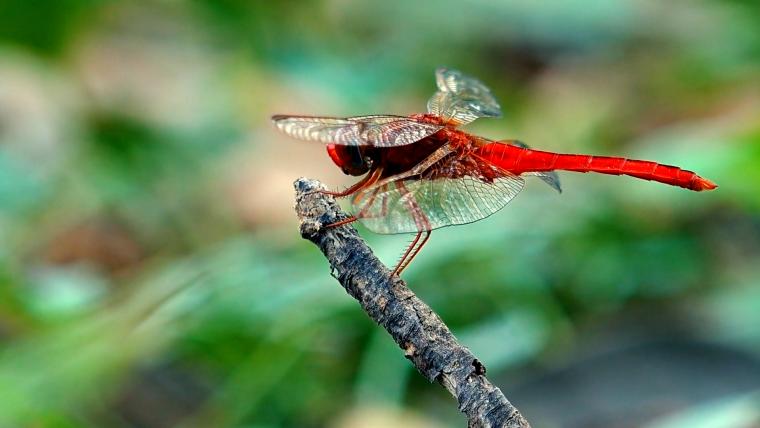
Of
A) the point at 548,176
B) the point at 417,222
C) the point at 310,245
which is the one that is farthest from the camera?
the point at 310,245

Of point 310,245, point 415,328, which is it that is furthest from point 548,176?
point 310,245

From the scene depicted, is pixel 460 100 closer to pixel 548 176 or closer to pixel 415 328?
pixel 548 176

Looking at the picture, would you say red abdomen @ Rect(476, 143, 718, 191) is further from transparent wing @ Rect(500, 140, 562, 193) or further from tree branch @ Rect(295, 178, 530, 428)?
tree branch @ Rect(295, 178, 530, 428)

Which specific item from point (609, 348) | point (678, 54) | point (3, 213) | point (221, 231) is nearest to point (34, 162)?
point (3, 213)

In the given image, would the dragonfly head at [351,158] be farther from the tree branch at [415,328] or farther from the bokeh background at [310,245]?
the bokeh background at [310,245]

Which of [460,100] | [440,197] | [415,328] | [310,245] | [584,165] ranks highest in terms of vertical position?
[310,245]

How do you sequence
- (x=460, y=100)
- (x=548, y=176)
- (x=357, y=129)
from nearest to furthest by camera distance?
(x=357, y=129) < (x=548, y=176) < (x=460, y=100)
